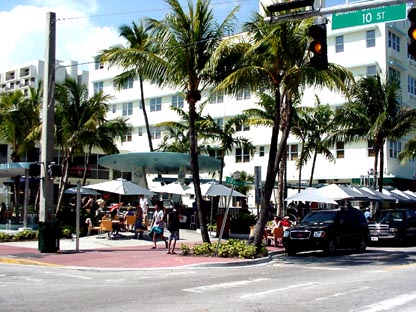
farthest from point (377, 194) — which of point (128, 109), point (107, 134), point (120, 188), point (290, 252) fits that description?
point (128, 109)

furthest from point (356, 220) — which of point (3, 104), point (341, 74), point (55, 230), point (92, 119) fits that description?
point (3, 104)

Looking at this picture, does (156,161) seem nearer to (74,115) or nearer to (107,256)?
(74,115)

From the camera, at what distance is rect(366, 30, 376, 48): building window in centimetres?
4616

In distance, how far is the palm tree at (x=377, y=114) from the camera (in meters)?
32.0

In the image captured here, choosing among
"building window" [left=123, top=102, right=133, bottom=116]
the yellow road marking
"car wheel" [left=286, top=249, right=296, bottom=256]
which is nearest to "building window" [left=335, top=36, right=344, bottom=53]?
"building window" [left=123, top=102, right=133, bottom=116]

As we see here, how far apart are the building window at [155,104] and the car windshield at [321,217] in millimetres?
40811

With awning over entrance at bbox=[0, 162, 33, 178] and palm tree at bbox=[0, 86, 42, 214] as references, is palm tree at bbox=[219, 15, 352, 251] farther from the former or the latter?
palm tree at bbox=[0, 86, 42, 214]

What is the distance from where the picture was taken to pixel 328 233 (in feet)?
65.5

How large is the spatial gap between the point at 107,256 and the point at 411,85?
38.6 m

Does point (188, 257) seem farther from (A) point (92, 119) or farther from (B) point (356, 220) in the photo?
(A) point (92, 119)

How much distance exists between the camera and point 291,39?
60.1 feet

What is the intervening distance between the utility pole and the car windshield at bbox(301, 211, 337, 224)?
30.1 ft

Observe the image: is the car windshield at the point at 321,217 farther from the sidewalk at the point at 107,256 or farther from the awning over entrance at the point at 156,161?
the awning over entrance at the point at 156,161

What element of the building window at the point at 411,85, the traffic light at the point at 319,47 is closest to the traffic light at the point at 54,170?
the traffic light at the point at 319,47
